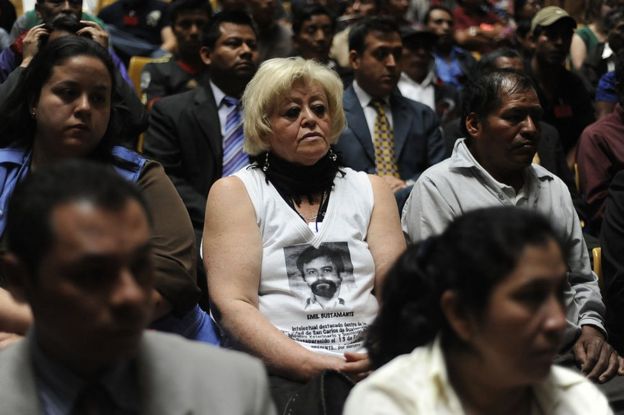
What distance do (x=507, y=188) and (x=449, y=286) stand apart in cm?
143

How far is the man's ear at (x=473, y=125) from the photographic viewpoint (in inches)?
126

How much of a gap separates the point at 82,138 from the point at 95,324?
4.11 feet

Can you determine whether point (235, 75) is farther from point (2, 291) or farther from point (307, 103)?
point (2, 291)

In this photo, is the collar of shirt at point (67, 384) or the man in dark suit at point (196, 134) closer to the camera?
the collar of shirt at point (67, 384)

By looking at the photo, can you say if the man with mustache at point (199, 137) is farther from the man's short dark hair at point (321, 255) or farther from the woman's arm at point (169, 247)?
the woman's arm at point (169, 247)

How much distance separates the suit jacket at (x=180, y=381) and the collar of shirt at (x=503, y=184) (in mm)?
1641

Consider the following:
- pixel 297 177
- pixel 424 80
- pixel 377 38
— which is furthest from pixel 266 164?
pixel 424 80

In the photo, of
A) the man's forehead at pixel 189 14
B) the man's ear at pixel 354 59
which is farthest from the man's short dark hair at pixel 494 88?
the man's forehead at pixel 189 14

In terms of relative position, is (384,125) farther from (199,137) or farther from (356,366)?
(356,366)

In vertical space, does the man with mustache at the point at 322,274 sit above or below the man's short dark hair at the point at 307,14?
above

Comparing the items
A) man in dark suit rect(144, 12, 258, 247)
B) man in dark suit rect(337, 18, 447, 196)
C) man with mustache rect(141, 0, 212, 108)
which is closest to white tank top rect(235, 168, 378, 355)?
man in dark suit rect(144, 12, 258, 247)

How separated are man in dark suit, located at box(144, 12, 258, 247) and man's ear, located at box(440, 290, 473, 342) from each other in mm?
2233

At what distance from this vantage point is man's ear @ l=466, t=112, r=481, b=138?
3.21 meters

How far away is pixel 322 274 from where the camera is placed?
280 centimetres
